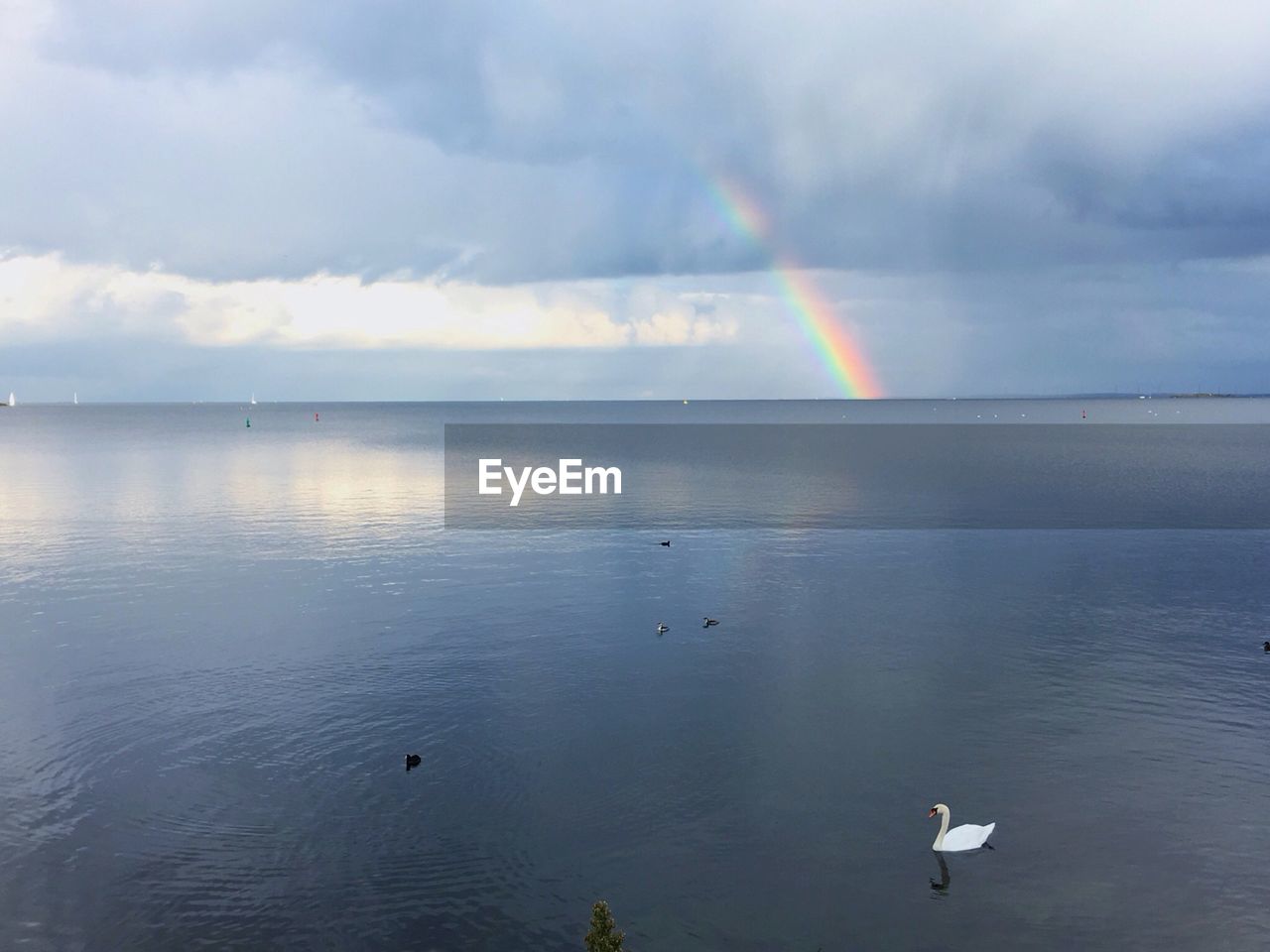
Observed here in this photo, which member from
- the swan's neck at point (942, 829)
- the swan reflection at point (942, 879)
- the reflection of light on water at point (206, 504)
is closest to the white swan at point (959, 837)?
the swan's neck at point (942, 829)

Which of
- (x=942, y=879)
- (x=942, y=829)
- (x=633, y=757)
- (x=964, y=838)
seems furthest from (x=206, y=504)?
(x=942, y=879)

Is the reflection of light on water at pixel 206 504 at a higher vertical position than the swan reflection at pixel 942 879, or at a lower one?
higher

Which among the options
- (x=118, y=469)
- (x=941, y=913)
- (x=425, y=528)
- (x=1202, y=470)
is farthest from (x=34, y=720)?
(x=1202, y=470)

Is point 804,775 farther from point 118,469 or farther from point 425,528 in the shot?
Answer: point 118,469

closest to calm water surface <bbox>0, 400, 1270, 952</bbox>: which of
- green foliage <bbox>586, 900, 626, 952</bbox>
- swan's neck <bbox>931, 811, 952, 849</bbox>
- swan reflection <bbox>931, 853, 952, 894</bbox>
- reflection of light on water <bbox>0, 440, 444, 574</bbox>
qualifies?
swan reflection <bbox>931, 853, 952, 894</bbox>

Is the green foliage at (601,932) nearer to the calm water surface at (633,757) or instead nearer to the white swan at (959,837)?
the calm water surface at (633,757)

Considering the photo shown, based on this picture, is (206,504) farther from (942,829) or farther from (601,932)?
(601,932)
